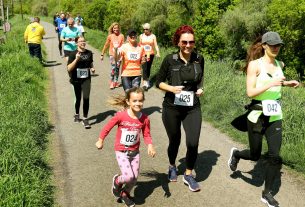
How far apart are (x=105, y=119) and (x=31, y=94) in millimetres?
2113

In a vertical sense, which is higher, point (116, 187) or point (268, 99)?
point (268, 99)

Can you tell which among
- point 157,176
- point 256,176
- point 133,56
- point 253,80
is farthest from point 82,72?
point 253,80

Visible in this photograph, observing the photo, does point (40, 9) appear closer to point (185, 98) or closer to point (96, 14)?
point (96, 14)

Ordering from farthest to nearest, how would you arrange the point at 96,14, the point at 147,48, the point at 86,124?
the point at 96,14
the point at 147,48
the point at 86,124

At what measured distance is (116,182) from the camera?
15.8 ft

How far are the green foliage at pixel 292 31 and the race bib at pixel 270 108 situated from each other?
127 feet

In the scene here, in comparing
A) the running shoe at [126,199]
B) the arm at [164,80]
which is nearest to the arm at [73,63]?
the arm at [164,80]

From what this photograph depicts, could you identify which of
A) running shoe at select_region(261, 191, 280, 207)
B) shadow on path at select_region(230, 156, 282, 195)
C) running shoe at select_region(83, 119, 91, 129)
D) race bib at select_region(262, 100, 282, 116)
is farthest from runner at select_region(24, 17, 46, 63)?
running shoe at select_region(261, 191, 280, 207)

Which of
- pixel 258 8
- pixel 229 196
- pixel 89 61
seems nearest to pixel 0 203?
pixel 229 196

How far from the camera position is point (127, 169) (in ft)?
15.2

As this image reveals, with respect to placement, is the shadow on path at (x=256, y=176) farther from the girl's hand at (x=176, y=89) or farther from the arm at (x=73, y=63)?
the arm at (x=73, y=63)

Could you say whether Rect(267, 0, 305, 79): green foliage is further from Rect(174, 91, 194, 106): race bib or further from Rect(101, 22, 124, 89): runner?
Rect(174, 91, 194, 106): race bib

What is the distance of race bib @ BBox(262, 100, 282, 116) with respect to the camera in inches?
185

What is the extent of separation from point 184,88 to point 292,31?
42.1 metres
